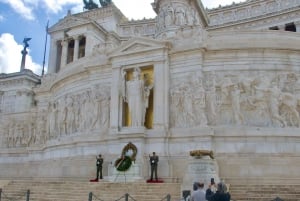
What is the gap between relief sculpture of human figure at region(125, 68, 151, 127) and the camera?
20266mm

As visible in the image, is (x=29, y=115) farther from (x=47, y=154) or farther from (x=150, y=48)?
(x=150, y=48)

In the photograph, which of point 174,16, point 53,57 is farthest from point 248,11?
point 53,57

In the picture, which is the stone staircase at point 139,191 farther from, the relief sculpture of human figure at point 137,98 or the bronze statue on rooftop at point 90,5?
the bronze statue on rooftop at point 90,5

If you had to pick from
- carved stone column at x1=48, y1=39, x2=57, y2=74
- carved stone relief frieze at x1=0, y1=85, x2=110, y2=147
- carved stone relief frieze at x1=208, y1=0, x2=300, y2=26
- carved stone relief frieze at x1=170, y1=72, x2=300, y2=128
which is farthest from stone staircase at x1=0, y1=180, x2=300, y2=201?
carved stone column at x1=48, y1=39, x2=57, y2=74

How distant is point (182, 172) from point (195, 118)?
2964 millimetres

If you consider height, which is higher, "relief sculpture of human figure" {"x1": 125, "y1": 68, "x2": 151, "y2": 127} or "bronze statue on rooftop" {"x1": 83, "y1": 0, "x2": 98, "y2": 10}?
"bronze statue on rooftop" {"x1": 83, "y1": 0, "x2": 98, "y2": 10}

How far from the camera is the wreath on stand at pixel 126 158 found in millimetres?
18703

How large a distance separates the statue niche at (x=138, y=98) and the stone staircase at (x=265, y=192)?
7182mm

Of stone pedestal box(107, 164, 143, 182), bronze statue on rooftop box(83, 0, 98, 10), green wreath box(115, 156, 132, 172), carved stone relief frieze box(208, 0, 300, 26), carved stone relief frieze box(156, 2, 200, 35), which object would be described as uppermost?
bronze statue on rooftop box(83, 0, 98, 10)

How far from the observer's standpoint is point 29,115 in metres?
30.9

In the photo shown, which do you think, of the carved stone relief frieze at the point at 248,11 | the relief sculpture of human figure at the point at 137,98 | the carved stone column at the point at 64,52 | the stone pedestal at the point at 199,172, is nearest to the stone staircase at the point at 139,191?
the stone pedestal at the point at 199,172

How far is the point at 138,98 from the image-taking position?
67.2 ft

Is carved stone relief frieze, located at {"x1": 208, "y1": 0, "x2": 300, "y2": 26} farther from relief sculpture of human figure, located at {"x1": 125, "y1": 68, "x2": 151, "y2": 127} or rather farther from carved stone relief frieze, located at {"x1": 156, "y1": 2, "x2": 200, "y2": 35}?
relief sculpture of human figure, located at {"x1": 125, "y1": 68, "x2": 151, "y2": 127}

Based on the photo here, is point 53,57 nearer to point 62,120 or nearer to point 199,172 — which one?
point 62,120
